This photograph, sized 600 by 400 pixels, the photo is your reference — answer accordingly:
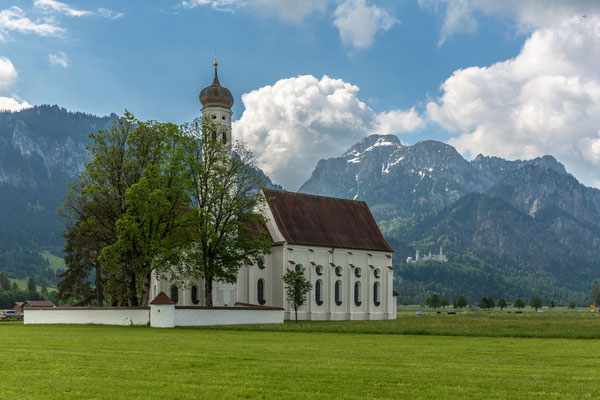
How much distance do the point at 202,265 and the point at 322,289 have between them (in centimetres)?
2120

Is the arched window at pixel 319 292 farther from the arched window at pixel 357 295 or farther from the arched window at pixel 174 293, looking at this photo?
the arched window at pixel 174 293

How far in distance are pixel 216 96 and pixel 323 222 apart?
19.5m

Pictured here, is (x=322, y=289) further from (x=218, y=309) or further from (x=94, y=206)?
(x=94, y=206)

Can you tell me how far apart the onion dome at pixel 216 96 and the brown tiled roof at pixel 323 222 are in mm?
11517

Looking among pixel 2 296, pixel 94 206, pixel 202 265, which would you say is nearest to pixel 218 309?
pixel 202 265

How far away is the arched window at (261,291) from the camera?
235 feet

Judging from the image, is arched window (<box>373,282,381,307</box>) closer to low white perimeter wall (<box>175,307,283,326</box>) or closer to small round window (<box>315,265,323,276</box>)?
small round window (<box>315,265,323,276</box>)

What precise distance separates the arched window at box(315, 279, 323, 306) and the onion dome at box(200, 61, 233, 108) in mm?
22934

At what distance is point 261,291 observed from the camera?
72.0 metres

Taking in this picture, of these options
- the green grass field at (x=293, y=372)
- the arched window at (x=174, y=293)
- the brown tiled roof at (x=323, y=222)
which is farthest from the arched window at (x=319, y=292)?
the green grass field at (x=293, y=372)

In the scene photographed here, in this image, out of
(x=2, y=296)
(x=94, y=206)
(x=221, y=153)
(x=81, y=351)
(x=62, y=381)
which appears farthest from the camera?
(x=2, y=296)

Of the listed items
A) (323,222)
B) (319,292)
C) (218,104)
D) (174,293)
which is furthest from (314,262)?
(218,104)

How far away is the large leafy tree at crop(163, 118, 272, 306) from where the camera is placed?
2278 inches

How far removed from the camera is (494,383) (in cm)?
1664
